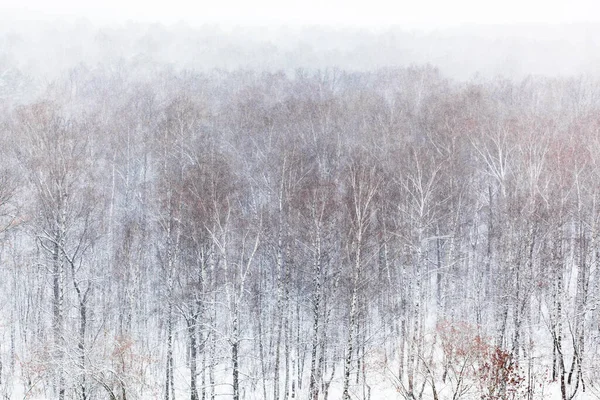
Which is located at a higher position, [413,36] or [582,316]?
[413,36]

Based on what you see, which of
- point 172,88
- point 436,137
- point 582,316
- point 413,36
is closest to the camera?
point 582,316

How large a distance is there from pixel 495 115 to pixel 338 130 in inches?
446

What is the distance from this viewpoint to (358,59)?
75.1 m

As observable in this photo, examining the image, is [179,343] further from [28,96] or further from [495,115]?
[28,96]

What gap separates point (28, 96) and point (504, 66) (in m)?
56.8

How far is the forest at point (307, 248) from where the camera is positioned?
2114 centimetres

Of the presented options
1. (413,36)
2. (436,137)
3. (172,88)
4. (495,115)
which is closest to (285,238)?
(436,137)

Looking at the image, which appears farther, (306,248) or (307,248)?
(306,248)

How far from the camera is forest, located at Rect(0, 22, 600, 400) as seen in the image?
832 inches

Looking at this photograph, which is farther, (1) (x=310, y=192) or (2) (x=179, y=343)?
(2) (x=179, y=343)

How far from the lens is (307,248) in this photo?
25.2 m

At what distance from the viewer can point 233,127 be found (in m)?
39.2

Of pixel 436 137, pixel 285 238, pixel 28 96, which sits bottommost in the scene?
pixel 285 238

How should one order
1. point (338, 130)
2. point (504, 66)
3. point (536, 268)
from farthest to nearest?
point (504, 66)
point (338, 130)
point (536, 268)
